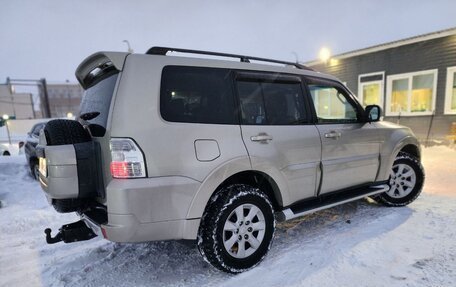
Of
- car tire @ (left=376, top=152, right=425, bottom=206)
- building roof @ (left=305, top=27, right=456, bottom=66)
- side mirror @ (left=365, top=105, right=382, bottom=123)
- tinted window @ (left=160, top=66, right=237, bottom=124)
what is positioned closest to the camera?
tinted window @ (left=160, top=66, right=237, bottom=124)

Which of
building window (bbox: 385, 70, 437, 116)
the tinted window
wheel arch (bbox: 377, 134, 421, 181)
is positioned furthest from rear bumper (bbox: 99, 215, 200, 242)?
building window (bbox: 385, 70, 437, 116)

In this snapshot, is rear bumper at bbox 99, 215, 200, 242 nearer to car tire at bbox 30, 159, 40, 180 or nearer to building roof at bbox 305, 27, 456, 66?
car tire at bbox 30, 159, 40, 180

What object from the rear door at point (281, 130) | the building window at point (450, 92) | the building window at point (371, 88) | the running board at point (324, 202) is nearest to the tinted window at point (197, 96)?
the rear door at point (281, 130)

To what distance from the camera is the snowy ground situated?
2.58m

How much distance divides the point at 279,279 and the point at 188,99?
5.94 ft

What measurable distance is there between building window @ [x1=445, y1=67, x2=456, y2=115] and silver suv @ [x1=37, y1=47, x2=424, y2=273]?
951cm

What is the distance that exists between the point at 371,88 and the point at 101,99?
12644 millimetres

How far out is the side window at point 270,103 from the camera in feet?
9.25

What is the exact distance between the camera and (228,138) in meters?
2.57

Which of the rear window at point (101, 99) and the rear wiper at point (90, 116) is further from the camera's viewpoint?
the rear wiper at point (90, 116)

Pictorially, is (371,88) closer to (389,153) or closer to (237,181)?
(389,153)

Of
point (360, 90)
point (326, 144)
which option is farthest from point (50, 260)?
point (360, 90)

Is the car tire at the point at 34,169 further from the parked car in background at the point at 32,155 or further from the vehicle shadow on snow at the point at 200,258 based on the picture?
the vehicle shadow on snow at the point at 200,258

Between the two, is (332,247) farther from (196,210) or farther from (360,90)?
(360,90)
